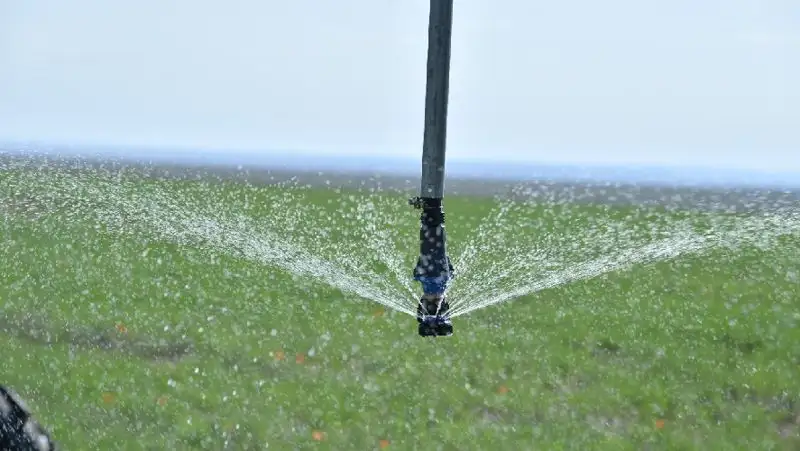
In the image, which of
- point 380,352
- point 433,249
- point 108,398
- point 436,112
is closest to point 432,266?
point 433,249

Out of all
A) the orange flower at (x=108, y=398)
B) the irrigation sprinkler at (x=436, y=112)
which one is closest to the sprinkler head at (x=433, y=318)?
the irrigation sprinkler at (x=436, y=112)

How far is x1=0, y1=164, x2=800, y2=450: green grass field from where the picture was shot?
7516 millimetres

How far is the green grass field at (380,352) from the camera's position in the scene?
752 cm

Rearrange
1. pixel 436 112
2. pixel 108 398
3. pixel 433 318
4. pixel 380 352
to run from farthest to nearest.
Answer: pixel 380 352
pixel 108 398
pixel 433 318
pixel 436 112

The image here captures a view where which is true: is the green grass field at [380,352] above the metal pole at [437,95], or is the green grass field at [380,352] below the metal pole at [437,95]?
below

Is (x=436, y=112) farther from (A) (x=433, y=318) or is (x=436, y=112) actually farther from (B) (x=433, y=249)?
(A) (x=433, y=318)

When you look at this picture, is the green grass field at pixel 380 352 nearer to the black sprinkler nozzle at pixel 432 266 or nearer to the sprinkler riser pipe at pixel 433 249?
the black sprinkler nozzle at pixel 432 266

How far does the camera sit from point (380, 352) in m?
9.33

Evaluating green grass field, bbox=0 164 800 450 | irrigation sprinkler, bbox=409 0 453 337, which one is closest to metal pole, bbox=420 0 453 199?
irrigation sprinkler, bbox=409 0 453 337

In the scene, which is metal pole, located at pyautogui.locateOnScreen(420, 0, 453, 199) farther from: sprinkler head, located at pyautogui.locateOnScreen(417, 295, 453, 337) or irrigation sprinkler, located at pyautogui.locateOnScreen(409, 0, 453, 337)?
sprinkler head, located at pyautogui.locateOnScreen(417, 295, 453, 337)

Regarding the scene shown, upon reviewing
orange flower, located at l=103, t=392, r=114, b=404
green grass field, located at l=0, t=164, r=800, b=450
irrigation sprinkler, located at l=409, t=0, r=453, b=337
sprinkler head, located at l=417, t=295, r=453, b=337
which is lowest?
orange flower, located at l=103, t=392, r=114, b=404

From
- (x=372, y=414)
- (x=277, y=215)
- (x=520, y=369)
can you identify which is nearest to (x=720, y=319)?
(x=520, y=369)

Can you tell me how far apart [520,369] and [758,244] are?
9.79 metres

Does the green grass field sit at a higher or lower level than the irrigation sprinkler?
lower
